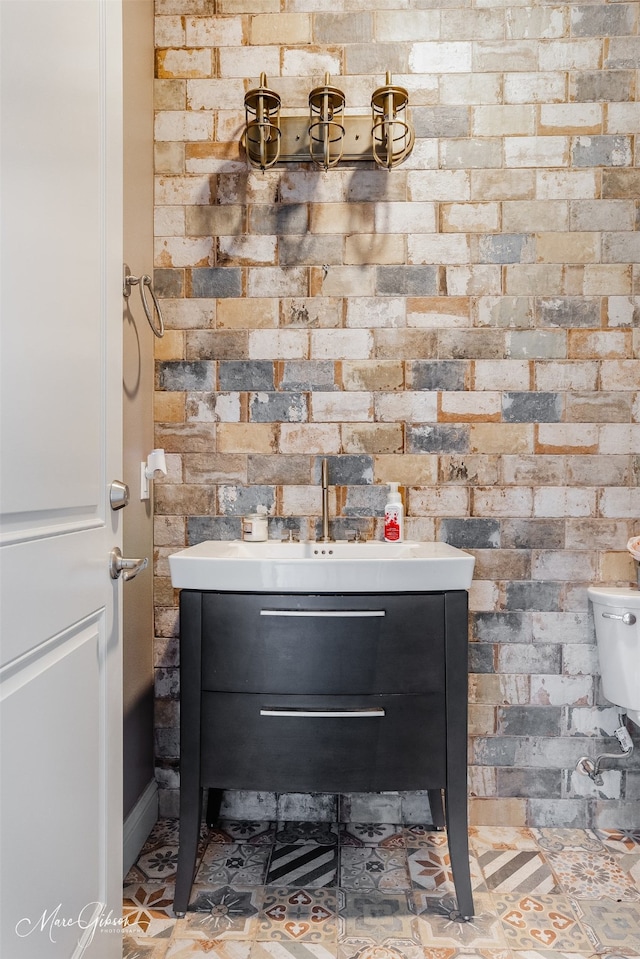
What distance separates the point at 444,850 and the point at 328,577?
0.97 m

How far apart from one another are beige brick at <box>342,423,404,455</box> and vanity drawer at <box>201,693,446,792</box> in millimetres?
793

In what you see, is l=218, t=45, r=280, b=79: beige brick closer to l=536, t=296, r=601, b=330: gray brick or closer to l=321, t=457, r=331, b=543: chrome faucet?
l=536, t=296, r=601, b=330: gray brick

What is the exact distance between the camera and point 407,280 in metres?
1.99

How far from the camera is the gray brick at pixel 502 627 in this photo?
2.00m

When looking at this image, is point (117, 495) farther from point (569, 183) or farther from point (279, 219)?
point (569, 183)

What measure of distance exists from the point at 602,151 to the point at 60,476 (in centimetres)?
194

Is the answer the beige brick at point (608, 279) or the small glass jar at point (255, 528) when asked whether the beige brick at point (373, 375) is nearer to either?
the small glass jar at point (255, 528)

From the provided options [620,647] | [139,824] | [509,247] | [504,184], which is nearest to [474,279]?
[509,247]

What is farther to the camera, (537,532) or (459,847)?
(537,532)

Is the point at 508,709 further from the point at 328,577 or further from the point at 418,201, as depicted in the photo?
the point at 418,201

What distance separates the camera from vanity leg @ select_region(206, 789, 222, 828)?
6.37 feet

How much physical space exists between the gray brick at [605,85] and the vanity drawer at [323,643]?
1655 millimetres

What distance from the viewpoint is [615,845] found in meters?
1.88

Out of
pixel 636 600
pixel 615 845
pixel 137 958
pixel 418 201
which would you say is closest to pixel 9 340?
pixel 137 958
